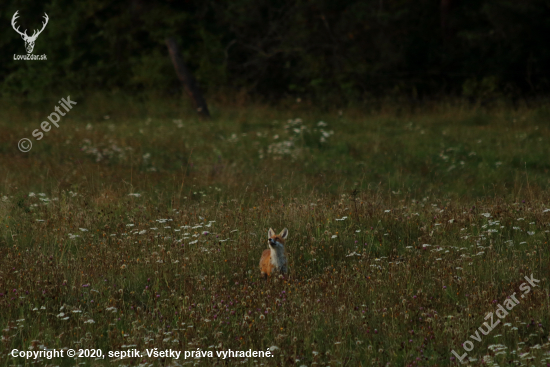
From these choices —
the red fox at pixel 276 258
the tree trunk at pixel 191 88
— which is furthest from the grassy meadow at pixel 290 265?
the tree trunk at pixel 191 88

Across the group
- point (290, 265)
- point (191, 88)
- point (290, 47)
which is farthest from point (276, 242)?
point (290, 47)

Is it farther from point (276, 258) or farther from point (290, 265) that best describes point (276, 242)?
point (290, 265)

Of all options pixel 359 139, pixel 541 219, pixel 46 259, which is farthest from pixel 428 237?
pixel 359 139

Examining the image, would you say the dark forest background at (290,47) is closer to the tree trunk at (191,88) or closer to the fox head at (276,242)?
the tree trunk at (191,88)

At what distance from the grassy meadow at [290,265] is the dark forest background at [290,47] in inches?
439

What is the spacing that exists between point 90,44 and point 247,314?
23.8 metres

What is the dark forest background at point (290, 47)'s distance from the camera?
23281 millimetres

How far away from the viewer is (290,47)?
82.7 ft

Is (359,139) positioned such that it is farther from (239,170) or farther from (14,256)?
(14,256)

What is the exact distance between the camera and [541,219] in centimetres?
730

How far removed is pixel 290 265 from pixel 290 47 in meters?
20.0

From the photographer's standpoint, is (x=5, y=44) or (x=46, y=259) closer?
(x=46, y=259)

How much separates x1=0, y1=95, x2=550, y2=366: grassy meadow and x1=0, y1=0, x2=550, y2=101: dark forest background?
11163mm

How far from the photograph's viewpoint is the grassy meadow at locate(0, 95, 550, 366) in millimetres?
4758
